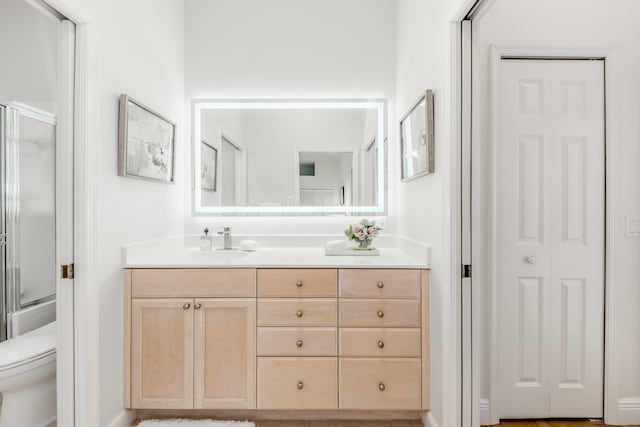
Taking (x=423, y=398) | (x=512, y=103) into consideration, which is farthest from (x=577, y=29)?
(x=423, y=398)

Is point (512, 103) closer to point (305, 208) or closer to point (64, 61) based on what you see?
point (305, 208)

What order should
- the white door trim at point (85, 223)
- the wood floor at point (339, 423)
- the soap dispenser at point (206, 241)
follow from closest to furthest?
the white door trim at point (85, 223) < the wood floor at point (339, 423) < the soap dispenser at point (206, 241)

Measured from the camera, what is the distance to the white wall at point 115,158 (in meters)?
Answer: 1.72

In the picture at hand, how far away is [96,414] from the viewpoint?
168 centimetres

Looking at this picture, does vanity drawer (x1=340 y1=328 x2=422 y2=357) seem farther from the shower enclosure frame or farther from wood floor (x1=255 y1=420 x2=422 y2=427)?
the shower enclosure frame

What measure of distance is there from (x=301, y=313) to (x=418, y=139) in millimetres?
1108

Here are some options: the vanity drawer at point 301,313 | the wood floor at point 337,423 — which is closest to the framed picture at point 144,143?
the vanity drawer at point 301,313

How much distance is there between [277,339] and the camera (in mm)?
1894

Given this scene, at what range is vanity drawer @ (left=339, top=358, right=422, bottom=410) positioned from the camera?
6.15 feet

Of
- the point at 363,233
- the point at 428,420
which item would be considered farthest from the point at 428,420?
the point at 363,233

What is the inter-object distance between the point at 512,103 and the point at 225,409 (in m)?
2.21

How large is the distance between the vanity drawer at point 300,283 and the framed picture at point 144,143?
Result: 35.1 inches

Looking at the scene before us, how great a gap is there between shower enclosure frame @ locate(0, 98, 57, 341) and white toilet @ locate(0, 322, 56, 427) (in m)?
0.10

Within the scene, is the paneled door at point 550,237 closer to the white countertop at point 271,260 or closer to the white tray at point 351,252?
the white countertop at point 271,260
